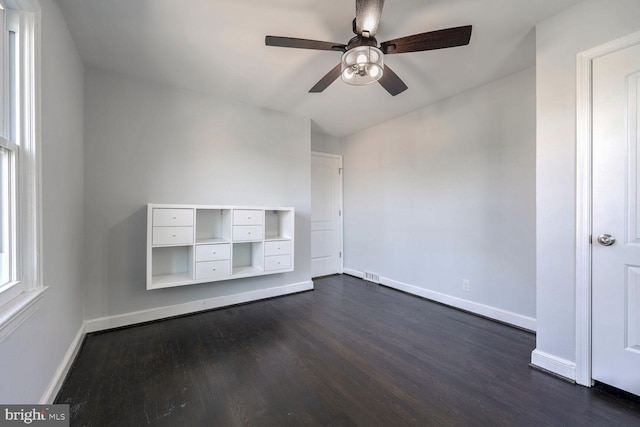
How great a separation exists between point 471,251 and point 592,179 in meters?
1.42

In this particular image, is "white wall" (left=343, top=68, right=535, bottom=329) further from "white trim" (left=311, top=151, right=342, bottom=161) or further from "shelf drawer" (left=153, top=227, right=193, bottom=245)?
"shelf drawer" (left=153, top=227, right=193, bottom=245)

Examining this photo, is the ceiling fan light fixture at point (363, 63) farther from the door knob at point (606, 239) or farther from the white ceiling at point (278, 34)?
the door knob at point (606, 239)

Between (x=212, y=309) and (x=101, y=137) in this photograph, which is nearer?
(x=101, y=137)

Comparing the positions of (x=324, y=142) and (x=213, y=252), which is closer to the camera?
(x=213, y=252)

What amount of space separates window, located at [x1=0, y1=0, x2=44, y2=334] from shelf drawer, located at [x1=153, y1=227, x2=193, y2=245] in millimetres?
1116

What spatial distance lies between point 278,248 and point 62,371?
2.05 m

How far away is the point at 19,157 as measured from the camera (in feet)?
4.34

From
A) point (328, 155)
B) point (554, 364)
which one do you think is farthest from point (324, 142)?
point (554, 364)

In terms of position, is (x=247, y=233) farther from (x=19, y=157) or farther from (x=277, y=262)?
(x=19, y=157)

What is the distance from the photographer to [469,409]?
1.55 m

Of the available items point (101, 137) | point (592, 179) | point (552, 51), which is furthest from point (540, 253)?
point (101, 137)

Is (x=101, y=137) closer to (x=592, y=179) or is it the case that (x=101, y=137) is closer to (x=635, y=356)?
(x=592, y=179)

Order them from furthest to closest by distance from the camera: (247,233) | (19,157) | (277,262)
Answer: (277,262), (247,233), (19,157)

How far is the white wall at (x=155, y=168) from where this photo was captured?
2.54m
